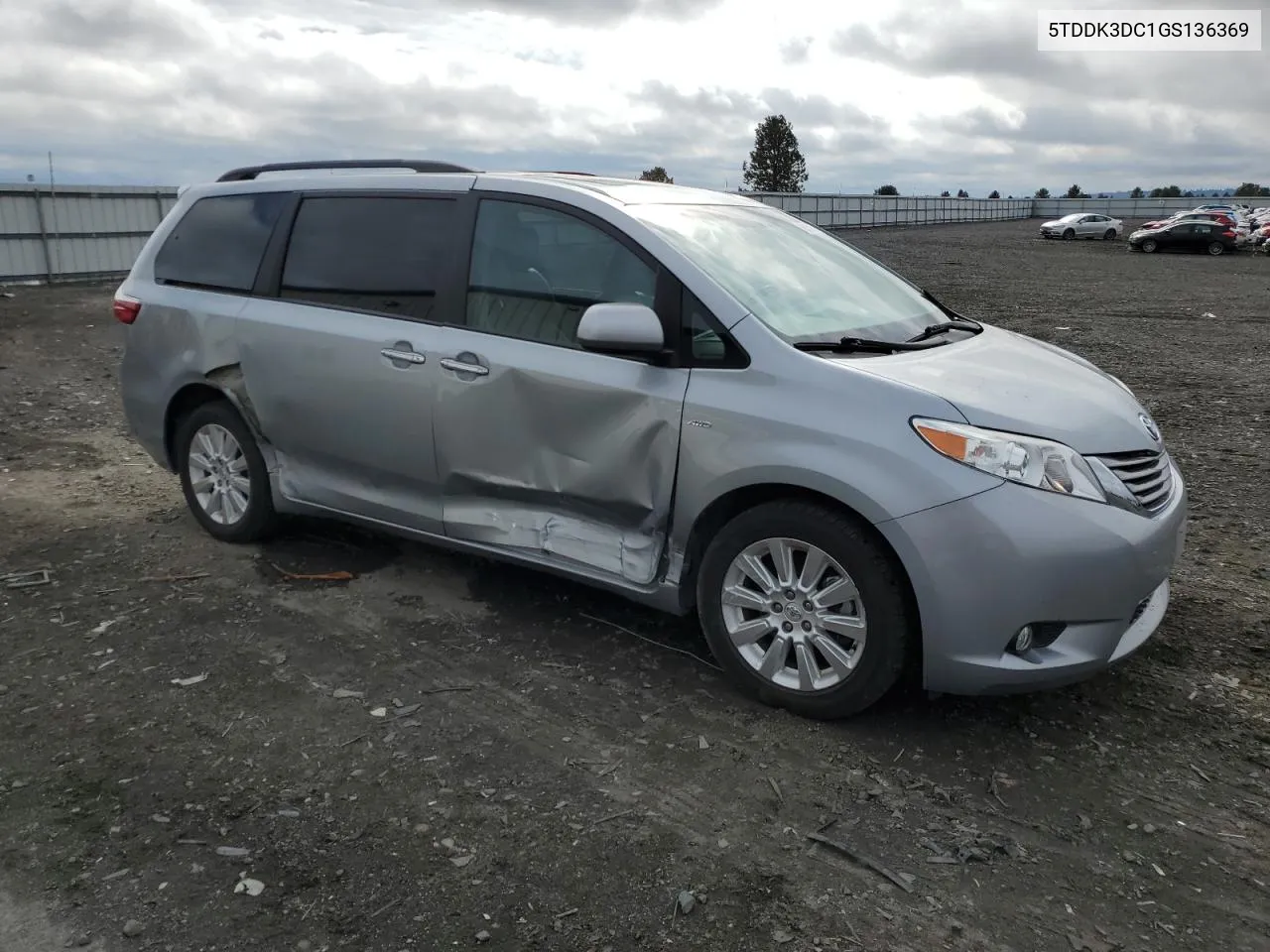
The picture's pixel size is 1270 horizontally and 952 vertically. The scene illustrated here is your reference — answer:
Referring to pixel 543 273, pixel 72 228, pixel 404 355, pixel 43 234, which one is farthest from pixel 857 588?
pixel 72 228

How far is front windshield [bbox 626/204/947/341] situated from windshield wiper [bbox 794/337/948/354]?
0.04 m

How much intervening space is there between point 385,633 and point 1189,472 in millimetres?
5541

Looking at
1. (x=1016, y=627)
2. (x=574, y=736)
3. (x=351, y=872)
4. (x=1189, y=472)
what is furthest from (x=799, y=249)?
(x=1189, y=472)

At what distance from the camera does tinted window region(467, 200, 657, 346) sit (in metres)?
4.02

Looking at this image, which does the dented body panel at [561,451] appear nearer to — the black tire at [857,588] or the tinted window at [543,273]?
the tinted window at [543,273]

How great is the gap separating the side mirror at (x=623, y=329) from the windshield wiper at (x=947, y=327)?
106 centimetres

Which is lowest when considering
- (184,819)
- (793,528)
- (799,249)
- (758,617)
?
(184,819)

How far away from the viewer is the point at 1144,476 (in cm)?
356

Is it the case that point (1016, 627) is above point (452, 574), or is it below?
above

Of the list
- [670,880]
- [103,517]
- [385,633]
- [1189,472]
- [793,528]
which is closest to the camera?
[670,880]

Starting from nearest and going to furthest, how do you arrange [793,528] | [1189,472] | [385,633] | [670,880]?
[670,880], [793,528], [385,633], [1189,472]

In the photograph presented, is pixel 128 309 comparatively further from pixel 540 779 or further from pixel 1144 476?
pixel 1144 476

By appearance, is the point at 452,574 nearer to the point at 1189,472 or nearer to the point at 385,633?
the point at 385,633

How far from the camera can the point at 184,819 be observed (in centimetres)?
310
